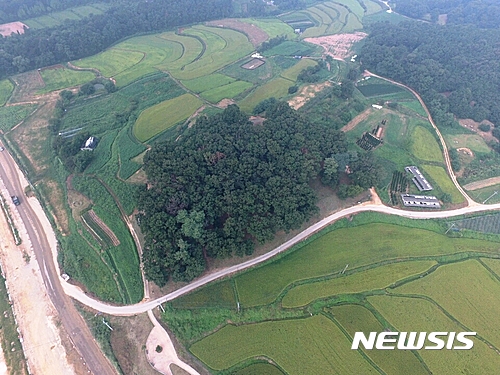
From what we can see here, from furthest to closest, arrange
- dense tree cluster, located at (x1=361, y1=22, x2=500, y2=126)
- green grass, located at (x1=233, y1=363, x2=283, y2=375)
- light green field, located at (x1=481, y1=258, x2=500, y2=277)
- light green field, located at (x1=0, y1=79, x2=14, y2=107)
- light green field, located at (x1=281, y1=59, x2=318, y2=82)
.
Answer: light green field, located at (x1=281, y1=59, x2=318, y2=82)
light green field, located at (x1=0, y1=79, x2=14, y2=107)
dense tree cluster, located at (x1=361, y1=22, x2=500, y2=126)
light green field, located at (x1=481, y1=258, x2=500, y2=277)
green grass, located at (x1=233, y1=363, x2=283, y2=375)

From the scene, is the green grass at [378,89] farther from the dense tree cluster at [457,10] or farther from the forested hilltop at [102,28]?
the forested hilltop at [102,28]

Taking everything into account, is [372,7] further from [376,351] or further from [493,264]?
[376,351]

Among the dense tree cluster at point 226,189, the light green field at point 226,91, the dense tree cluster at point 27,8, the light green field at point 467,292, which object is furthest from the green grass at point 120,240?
the dense tree cluster at point 27,8

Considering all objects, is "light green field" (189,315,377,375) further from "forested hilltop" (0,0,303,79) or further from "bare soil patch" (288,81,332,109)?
"forested hilltop" (0,0,303,79)

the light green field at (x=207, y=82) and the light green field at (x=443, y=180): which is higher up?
the light green field at (x=207, y=82)

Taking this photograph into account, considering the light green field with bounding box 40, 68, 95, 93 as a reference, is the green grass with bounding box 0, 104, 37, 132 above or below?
below

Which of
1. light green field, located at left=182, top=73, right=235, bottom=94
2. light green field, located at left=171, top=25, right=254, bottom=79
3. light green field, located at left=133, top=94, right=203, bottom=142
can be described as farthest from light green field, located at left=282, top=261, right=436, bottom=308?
light green field, located at left=171, top=25, right=254, bottom=79

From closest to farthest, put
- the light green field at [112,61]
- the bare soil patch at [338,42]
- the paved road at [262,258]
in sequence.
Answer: the paved road at [262,258], the light green field at [112,61], the bare soil patch at [338,42]
